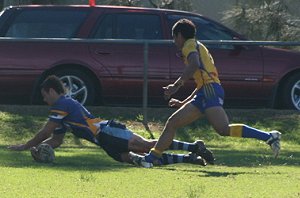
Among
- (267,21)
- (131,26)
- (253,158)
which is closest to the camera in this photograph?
(253,158)

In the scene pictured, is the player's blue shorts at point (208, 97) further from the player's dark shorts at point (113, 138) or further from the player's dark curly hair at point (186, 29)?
the player's dark shorts at point (113, 138)

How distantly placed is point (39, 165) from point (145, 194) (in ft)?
6.77

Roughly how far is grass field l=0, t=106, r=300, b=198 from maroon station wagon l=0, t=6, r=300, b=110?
1.02 ft

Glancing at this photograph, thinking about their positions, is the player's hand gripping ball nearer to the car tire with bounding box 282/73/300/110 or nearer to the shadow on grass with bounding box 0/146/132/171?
the shadow on grass with bounding box 0/146/132/171

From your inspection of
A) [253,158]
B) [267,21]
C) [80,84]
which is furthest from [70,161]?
[267,21]

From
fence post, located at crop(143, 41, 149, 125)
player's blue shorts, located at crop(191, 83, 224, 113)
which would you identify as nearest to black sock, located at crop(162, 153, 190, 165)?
player's blue shorts, located at crop(191, 83, 224, 113)

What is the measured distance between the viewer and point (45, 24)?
13297mm

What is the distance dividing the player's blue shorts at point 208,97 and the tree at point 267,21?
1071cm

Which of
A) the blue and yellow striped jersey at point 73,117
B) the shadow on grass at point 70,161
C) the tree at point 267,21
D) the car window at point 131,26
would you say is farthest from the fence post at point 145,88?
the tree at point 267,21

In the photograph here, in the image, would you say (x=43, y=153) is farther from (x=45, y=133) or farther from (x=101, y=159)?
(x=101, y=159)

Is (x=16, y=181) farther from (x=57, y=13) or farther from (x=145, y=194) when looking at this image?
(x=57, y=13)

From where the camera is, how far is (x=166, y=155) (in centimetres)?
890

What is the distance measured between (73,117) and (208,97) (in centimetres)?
149

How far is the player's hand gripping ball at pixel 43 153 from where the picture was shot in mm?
8695
